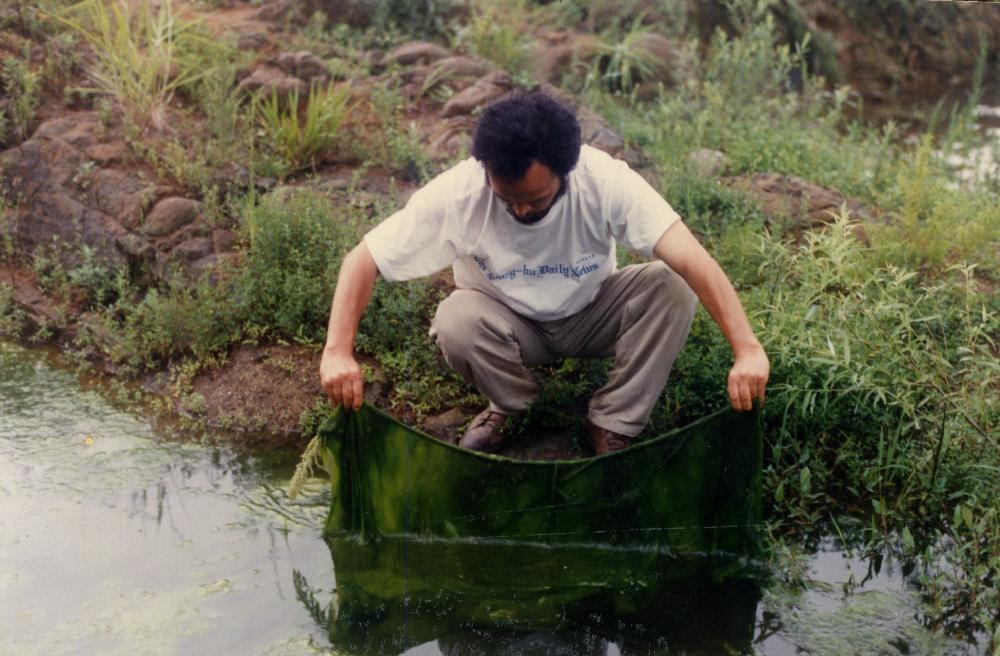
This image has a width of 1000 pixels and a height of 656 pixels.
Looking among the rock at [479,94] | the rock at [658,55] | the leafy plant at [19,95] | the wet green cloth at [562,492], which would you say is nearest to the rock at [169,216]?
the leafy plant at [19,95]

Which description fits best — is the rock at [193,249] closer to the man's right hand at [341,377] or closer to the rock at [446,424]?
the rock at [446,424]

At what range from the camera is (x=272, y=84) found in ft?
21.4

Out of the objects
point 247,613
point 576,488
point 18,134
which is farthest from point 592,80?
point 247,613

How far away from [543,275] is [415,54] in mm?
3728

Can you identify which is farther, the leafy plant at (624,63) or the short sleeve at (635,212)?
the leafy plant at (624,63)

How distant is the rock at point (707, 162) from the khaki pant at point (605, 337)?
6.70 feet

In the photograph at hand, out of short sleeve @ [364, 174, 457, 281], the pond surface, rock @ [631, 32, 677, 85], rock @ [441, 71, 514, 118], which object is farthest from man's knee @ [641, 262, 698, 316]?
rock @ [631, 32, 677, 85]

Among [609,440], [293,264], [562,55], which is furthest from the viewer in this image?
[562,55]

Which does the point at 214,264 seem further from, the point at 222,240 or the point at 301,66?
the point at 301,66

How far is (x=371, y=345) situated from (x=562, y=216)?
147cm

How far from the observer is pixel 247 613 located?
3.57 m

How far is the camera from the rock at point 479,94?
6.68 meters

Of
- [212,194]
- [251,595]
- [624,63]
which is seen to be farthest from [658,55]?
[251,595]

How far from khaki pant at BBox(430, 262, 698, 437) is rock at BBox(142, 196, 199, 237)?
2068 millimetres
